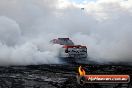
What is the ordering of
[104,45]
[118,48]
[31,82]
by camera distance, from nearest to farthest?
[31,82] → [118,48] → [104,45]

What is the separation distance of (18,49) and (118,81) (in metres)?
19.7

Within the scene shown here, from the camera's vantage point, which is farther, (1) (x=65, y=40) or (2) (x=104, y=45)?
(2) (x=104, y=45)

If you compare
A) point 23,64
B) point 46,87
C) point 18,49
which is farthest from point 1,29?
point 46,87

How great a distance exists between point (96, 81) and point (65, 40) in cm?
2313

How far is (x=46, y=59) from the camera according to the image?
29359mm

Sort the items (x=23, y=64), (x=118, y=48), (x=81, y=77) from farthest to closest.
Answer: (x=118, y=48) → (x=23, y=64) → (x=81, y=77)

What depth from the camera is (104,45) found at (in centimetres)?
3750

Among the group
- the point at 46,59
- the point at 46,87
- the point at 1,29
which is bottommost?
the point at 46,87

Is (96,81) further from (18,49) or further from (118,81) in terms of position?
(18,49)

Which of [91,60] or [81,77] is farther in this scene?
[91,60]

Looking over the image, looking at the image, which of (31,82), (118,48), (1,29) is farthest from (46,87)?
(118,48)

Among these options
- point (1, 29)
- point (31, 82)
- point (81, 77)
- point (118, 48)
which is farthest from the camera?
point (118, 48)

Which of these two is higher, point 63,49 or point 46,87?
point 63,49

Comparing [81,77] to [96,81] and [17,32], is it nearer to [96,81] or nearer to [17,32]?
[96,81]
